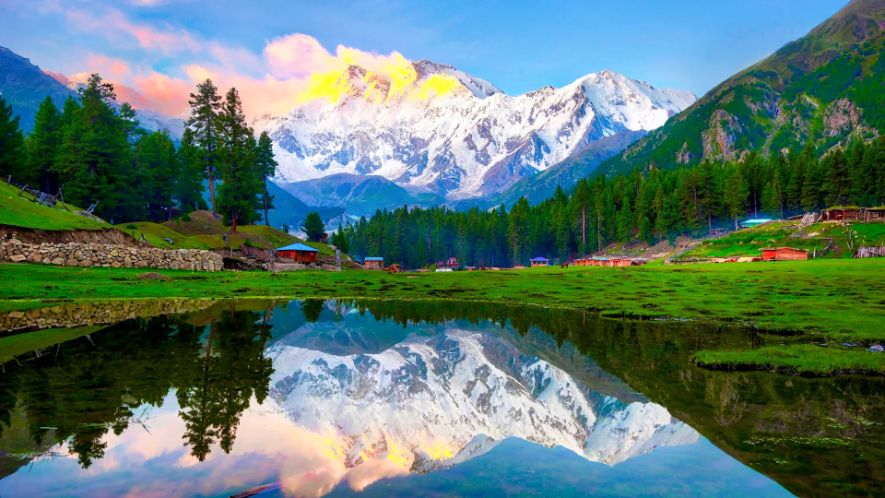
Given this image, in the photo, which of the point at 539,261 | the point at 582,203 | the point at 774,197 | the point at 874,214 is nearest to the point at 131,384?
the point at 874,214

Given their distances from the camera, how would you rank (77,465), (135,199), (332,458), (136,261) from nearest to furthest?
(77,465) < (332,458) < (136,261) < (135,199)

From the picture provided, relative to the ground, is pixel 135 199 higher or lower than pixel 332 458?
higher

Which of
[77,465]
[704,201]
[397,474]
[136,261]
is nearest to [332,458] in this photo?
[397,474]

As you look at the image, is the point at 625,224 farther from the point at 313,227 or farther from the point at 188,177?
the point at 188,177

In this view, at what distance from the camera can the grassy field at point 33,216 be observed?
52.2 metres

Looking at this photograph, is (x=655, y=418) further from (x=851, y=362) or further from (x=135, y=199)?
(x=135, y=199)

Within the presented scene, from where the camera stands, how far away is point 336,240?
16975 cm

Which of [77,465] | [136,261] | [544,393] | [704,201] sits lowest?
[544,393]

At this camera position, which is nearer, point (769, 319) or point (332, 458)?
point (332, 458)

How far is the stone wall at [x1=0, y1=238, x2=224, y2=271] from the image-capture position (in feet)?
164

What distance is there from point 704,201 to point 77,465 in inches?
6332

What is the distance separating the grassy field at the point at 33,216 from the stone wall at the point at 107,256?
2286 mm

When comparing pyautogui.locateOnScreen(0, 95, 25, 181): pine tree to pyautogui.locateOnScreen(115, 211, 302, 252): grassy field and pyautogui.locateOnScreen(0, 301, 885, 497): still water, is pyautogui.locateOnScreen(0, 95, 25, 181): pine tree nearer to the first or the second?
pyautogui.locateOnScreen(115, 211, 302, 252): grassy field

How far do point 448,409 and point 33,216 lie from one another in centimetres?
5809
